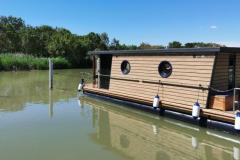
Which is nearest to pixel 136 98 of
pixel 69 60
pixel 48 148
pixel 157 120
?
pixel 157 120

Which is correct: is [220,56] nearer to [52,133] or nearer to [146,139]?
[146,139]

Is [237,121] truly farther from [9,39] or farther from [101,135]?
[9,39]

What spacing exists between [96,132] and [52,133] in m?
1.44

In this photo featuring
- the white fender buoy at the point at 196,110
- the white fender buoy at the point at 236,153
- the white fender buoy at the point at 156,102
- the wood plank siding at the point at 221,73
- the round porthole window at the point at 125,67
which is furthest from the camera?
the round porthole window at the point at 125,67

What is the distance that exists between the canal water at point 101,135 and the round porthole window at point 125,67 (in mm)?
1616

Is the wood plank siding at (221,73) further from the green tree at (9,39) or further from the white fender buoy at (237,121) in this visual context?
the green tree at (9,39)

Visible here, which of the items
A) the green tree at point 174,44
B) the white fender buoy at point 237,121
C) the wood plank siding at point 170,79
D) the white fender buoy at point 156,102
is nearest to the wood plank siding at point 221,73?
the wood plank siding at point 170,79

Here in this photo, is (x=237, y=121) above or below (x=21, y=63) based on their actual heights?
below

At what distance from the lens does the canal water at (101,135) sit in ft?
28.8

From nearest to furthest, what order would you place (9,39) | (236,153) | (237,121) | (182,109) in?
(236,153) → (237,121) → (182,109) → (9,39)

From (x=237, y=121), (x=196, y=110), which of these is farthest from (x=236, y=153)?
Result: (x=196, y=110)

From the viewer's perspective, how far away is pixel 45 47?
168ft

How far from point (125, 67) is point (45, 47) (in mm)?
37955

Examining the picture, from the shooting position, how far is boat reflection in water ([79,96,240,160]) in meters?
8.85
